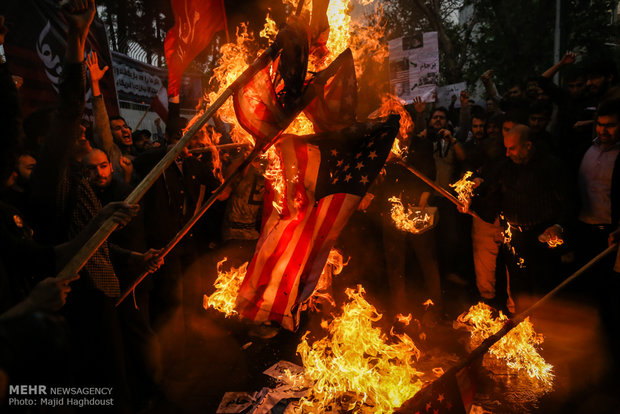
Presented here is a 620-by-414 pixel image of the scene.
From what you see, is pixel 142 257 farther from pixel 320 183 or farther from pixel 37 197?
pixel 320 183

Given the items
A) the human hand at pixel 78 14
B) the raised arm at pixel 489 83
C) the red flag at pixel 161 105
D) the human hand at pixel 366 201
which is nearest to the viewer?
the human hand at pixel 78 14

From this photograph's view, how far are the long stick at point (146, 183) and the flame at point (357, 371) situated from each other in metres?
2.70

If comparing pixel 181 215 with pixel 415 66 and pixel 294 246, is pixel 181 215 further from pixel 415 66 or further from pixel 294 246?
pixel 415 66

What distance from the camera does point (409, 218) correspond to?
18.5ft

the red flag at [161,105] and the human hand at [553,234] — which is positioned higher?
the red flag at [161,105]

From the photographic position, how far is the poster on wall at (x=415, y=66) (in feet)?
35.7

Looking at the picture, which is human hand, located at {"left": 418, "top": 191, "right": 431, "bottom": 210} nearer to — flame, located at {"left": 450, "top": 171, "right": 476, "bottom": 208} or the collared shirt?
flame, located at {"left": 450, "top": 171, "right": 476, "bottom": 208}

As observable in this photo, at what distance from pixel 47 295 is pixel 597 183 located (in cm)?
602

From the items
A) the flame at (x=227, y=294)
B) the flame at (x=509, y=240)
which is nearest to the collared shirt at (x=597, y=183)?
the flame at (x=509, y=240)

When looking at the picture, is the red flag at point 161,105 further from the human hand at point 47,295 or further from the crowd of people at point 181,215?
the human hand at point 47,295

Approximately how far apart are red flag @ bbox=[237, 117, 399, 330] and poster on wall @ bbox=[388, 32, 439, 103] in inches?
302

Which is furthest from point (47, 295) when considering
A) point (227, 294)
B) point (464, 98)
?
point (464, 98)

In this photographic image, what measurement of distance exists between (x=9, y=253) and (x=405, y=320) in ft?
15.9

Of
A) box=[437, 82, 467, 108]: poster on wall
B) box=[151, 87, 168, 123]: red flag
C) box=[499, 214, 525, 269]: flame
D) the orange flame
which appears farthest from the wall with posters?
box=[437, 82, 467, 108]: poster on wall
